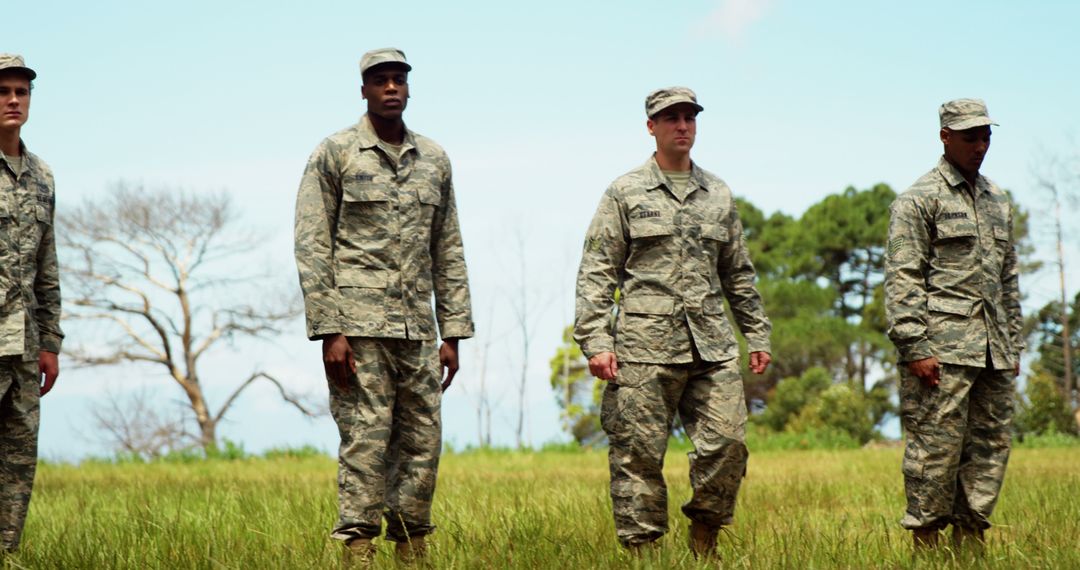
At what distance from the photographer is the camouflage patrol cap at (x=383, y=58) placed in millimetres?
5758

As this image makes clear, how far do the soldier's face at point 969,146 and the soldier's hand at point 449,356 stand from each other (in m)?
3.21

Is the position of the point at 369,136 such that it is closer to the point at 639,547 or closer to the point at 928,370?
the point at 639,547

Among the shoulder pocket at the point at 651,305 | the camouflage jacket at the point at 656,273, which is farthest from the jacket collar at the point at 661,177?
the shoulder pocket at the point at 651,305

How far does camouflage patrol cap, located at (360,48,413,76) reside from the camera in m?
5.76

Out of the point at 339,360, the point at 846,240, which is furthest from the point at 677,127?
the point at 846,240

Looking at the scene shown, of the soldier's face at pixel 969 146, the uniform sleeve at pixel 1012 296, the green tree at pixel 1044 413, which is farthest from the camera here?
the green tree at pixel 1044 413

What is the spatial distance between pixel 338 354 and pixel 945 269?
3.53 metres

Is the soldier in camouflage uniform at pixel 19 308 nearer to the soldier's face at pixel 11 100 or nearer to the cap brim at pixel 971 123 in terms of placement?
the soldier's face at pixel 11 100

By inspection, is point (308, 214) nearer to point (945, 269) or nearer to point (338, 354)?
point (338, 354)

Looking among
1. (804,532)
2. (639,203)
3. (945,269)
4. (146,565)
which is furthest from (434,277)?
(945,269)

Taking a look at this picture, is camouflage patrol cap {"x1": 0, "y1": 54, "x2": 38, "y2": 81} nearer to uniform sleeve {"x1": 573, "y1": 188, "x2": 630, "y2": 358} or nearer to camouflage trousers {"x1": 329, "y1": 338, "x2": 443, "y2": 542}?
camouflage trousers {"x1": 329, "y1": 338, "x2": 443, "y2": 542}

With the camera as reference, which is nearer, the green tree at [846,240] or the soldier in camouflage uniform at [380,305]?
the soldier in camouflage uniform at [380,305]

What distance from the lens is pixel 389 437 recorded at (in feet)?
19.0

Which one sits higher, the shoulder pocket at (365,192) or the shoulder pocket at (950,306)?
the shoulder pocket at (365,192)
